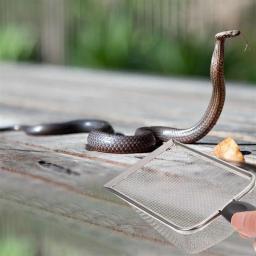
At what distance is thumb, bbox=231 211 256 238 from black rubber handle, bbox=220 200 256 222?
0.02 metres

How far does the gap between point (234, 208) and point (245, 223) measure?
0.10m

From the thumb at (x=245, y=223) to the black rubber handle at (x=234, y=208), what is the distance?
0.9 inches

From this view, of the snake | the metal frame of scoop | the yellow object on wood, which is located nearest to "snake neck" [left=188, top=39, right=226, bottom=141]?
the snake

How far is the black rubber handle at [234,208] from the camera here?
191 centimetres

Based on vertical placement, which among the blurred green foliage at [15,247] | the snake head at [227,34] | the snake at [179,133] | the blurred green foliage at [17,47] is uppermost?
the snake head at [227,34]

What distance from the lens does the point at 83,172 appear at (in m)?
2.27

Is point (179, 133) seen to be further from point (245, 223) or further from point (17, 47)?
point (17, 47)

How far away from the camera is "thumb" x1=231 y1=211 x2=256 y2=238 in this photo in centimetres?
182

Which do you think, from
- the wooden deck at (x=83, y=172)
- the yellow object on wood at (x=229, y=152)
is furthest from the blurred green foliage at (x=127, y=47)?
the yellow object on wood at (x=229, y=152)

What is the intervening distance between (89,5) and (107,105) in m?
5.64

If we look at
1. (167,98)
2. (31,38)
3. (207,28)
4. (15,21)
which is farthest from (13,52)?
(167,98)

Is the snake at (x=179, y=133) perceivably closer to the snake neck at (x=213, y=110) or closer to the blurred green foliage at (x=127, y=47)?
the snake neck at (x=213, y=110)

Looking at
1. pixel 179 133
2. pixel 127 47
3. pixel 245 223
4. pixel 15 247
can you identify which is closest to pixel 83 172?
pixel 15 247

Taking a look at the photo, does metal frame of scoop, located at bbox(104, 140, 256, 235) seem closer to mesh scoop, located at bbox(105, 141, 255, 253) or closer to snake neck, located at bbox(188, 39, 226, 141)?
mesh scoop, located at bbox(105, 141, 255, 253)
